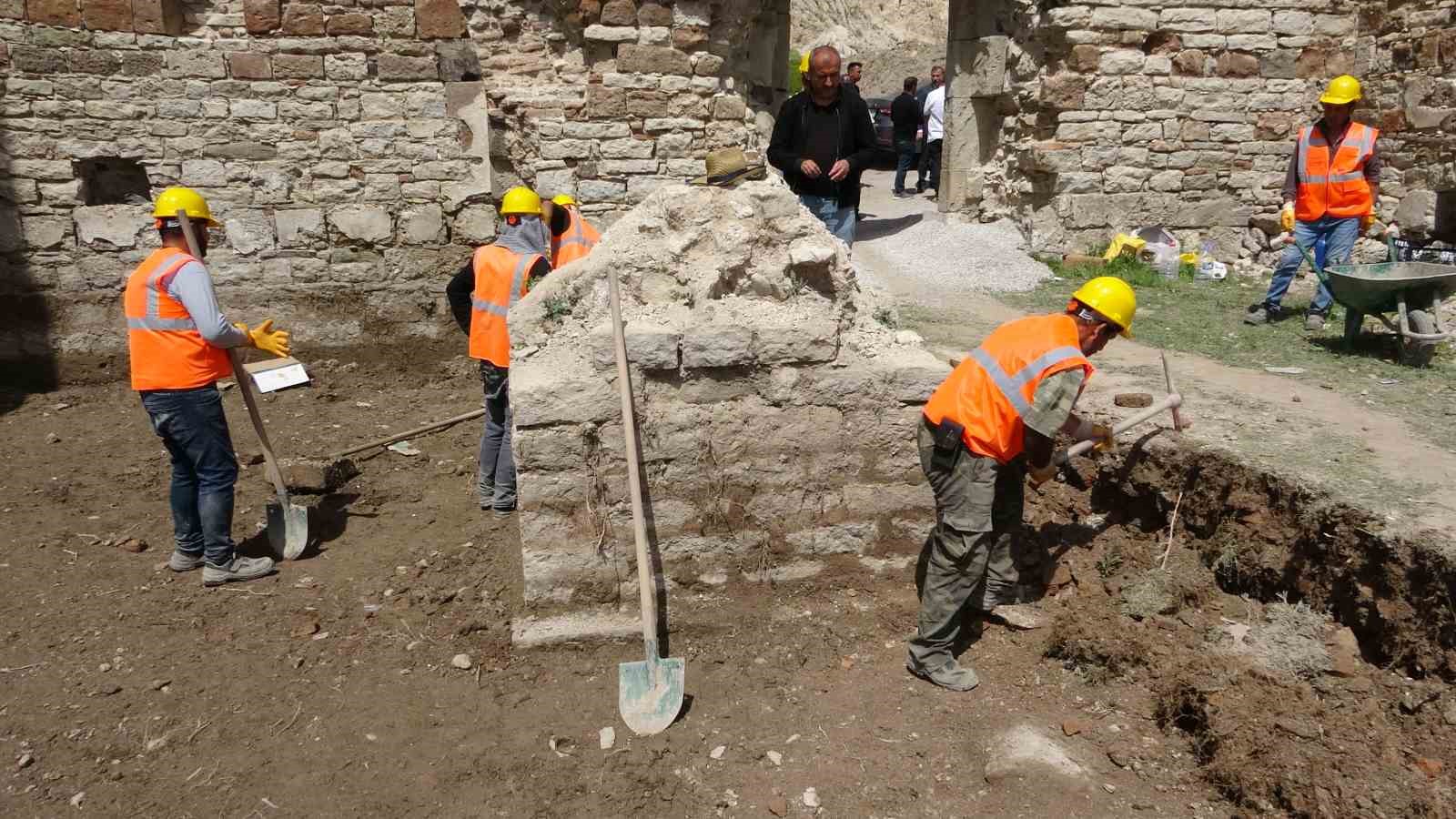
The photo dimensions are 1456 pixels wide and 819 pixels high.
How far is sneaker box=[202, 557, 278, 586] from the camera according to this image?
181 inches

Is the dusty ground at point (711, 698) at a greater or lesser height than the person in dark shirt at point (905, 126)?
lesser

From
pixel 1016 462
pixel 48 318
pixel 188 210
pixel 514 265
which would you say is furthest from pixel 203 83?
pixel 1016 462

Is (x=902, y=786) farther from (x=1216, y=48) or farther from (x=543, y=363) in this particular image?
(x=1216, y=48)

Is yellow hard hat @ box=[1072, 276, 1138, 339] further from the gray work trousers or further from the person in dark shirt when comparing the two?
the person in dark shirt

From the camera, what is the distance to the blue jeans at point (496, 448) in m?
5.18

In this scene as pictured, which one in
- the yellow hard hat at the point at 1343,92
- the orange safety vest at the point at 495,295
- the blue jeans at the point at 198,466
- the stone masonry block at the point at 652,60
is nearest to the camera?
the blue jeans at the point at 198,466

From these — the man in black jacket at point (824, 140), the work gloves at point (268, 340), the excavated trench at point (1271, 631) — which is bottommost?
the excavated trench at point (1271, 631)

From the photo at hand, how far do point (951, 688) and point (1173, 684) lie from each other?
82 centimetres

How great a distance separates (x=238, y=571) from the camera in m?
4.67

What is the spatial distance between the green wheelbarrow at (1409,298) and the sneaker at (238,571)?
6.31 meters

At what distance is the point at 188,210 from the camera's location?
4539mm

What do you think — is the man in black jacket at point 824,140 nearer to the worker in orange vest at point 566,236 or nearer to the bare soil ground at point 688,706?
the worker in orange vest at point 566,236

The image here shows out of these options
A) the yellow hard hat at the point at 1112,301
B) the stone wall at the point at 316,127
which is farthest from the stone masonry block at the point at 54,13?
the yellow hard hat at the point at 1112,301

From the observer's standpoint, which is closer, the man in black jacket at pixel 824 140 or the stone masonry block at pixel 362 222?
the man in black jacket at pixel 824 140
